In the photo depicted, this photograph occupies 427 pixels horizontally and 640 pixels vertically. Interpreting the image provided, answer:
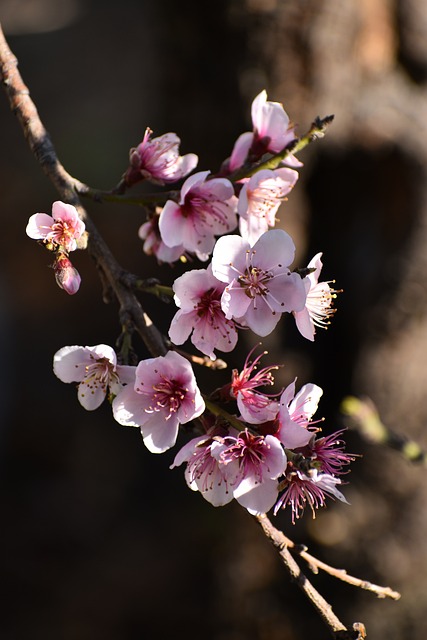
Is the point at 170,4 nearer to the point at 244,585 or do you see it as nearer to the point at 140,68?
the point at 244,585

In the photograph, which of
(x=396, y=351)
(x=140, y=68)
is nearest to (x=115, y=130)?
(x=140, y=68)

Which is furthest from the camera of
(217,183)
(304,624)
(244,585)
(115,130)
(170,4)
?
(115,130)

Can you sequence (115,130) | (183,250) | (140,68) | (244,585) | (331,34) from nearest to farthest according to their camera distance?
(183,250) → (331,34) → (244,585) → (115,130) → (140,68)

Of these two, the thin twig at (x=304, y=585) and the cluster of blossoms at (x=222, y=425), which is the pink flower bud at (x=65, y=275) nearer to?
the cluster of blossoms at (x=222, y=425)

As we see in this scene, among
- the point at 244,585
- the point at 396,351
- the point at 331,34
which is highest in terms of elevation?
the point at 331,34

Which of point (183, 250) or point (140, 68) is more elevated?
point (183, 250)

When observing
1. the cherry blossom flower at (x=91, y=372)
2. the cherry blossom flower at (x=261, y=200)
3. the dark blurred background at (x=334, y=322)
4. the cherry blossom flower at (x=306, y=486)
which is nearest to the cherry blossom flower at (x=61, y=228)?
the cherry blossom flower at (x=91, y=372)

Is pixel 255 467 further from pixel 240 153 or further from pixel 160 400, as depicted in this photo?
pixel 240 153
